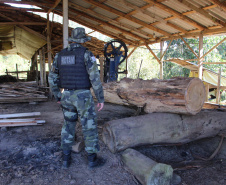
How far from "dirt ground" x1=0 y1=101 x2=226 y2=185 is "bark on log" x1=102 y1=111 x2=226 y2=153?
22 centimetres

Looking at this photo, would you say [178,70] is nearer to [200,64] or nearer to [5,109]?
[200,64]

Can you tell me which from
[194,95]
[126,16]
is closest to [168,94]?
[194,95]

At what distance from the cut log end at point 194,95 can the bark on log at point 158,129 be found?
40 centimetres

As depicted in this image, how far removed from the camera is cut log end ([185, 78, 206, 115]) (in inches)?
119

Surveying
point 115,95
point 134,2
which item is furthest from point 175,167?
point 134,2

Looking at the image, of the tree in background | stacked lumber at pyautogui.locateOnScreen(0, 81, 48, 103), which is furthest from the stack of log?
the tree in background

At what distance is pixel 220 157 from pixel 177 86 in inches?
67.8

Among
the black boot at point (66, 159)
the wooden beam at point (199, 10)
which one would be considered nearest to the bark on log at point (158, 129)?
the black boot at point (66, 159)

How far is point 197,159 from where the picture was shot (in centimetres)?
347

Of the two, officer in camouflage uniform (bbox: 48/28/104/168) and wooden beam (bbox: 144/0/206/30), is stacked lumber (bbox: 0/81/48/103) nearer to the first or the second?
officer in camouflage uniform (bbox: 48/28/104/168)

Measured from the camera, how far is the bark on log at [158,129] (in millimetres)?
2998

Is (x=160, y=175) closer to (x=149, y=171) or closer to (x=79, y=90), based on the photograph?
(x=149, y=171)

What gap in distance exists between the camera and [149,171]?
234 cm

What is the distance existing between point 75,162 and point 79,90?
3.60ft
